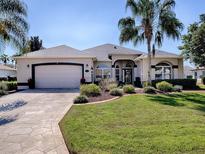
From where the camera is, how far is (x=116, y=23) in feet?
69.3

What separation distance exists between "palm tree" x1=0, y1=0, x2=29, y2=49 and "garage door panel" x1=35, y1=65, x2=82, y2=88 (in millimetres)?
6156

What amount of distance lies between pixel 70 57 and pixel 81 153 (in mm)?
19871

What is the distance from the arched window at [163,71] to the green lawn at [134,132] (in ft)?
58.3

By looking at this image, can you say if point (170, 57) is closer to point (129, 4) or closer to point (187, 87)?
point (187, 87)

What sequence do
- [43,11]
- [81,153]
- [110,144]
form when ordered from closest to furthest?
[81,153] < [110,144] < [43,11]

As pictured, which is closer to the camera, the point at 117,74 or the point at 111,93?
the point at 111,93

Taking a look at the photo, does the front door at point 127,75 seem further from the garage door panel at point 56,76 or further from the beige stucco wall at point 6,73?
the beige stucco wall at point 6,73

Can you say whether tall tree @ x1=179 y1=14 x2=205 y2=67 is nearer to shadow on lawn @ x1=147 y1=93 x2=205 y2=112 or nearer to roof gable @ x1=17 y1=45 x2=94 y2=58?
shadow on lawn @ x1=147 y1=93 x2=205 y2=112

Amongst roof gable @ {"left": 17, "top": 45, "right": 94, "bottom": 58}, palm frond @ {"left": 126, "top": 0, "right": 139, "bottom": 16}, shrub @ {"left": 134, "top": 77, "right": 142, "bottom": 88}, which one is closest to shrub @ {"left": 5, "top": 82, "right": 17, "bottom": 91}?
roof gable @ {"left": 17, "top": 45, "right": 94, "bottom": 58}

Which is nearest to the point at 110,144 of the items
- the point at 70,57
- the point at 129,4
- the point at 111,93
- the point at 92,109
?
the point at 92,109

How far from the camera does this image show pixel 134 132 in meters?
6.55

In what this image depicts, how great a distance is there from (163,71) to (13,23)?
1755 cm

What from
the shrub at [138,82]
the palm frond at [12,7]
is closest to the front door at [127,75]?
the shrub at [138,82]

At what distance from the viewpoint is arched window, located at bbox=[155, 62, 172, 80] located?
1064 inches
